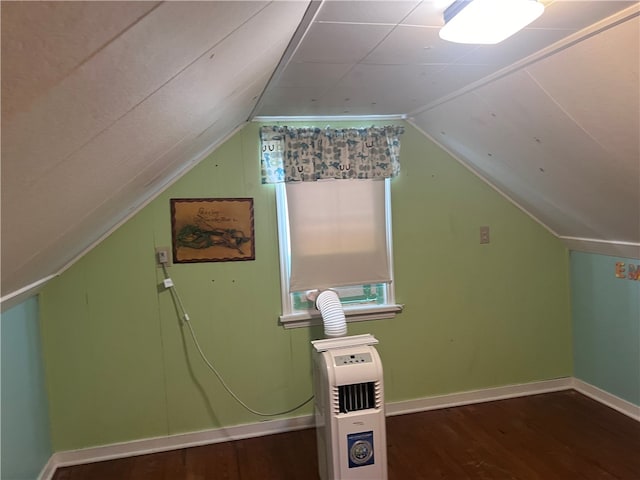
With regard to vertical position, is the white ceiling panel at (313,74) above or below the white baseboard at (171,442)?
above

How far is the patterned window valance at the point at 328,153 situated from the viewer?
3037 millimetres

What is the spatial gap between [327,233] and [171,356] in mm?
1286

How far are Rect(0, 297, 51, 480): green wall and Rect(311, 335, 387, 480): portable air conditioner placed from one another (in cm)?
145

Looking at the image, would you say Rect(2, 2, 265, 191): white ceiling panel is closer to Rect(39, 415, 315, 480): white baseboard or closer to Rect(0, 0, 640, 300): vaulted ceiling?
Rect(0, 0, 640, 300): vaulted ceiling

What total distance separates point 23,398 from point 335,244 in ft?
6.41

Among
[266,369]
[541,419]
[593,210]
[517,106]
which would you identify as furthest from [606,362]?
[266,369]

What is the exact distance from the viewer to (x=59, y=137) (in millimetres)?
803

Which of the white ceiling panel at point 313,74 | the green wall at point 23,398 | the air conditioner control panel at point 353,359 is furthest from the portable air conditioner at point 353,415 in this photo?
the green wall at point 23,398

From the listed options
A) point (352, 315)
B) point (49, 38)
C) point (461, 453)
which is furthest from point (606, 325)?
point (49, 38)

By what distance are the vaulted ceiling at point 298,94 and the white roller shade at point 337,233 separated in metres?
0.51

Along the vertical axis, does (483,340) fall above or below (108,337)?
below

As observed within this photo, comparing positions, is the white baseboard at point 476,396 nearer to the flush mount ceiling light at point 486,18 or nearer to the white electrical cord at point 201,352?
the white electrical cord at point 201,352

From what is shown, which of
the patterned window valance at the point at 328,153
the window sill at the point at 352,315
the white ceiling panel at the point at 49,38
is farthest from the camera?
the window sill at the point at 352,315

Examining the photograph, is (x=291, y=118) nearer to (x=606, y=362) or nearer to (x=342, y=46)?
(x=342, y=46)
